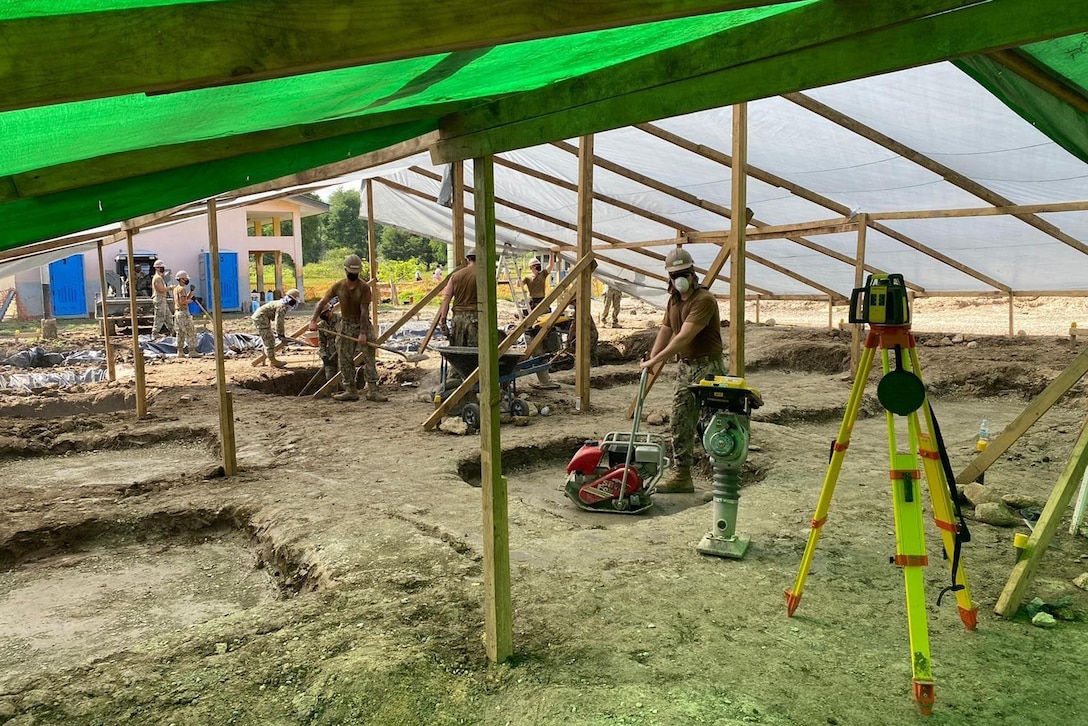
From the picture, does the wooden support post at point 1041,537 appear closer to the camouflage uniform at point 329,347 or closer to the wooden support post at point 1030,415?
the wooden support post at point 1030,415

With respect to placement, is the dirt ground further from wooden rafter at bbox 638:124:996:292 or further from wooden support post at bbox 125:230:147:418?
wooden rafter at bbox 638:124:996:292

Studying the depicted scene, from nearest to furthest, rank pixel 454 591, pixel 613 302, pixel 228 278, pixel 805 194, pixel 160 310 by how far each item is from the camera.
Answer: pixel 454 591 → pixel 805 194 → pixel 160 310 → pixel 613 302 → pixel 228 278

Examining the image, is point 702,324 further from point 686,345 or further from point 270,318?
point 270,318

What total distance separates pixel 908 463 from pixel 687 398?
310 centimetres

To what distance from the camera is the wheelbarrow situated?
307 inches

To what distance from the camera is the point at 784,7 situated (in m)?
1.98

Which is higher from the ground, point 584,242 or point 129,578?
point 584,242

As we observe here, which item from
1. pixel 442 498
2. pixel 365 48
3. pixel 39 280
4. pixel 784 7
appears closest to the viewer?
pixel 365 48

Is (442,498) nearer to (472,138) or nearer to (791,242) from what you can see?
(472,138)

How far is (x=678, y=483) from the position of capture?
6082mm

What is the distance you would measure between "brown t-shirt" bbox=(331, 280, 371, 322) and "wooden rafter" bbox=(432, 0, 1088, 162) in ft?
24.0

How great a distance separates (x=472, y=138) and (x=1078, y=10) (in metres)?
1.91

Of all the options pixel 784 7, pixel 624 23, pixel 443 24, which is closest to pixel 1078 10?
pixel 784 7

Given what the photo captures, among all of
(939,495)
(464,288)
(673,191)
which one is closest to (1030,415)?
(939,495)
